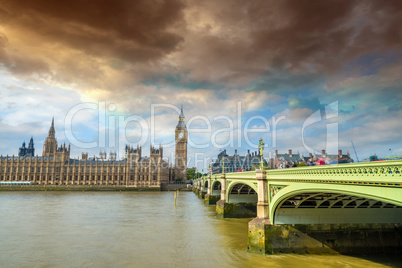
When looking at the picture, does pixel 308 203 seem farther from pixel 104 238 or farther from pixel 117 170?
pixel 117 170

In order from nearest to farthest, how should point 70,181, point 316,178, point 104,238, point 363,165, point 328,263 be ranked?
point 363,165 < point 316,178 < point 328,263 < point 104,238 < point 70,181

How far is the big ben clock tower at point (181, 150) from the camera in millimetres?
154738

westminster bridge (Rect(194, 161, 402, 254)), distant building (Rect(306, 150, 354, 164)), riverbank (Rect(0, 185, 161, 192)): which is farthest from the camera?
riverbank (Rect(0, 185, 161, 192))

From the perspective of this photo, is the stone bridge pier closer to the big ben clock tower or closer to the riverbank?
the riverbank

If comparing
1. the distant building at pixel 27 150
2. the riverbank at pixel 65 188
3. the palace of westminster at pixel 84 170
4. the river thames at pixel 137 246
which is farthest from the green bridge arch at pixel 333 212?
the distant building at pixel 27 150

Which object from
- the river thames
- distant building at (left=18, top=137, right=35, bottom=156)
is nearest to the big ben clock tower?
distant building at (left=18, top=137, right=35, bottom=156)

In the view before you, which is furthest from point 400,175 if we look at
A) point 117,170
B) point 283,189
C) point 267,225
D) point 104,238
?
point 117,170

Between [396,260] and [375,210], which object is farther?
[375,210]

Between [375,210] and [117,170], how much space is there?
11838 centimetres

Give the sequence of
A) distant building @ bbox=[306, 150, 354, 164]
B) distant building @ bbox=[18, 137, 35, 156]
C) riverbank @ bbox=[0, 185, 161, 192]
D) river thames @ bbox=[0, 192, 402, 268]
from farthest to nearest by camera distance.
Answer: distant building @ bbox=[18, 137, 35, 156] < riverbank @ bbox=[0, 185, 161, 192] < river thames @ bbox=[0, 192, 402, 268] < distant building @ bbox=[306, 150, 354, 164]

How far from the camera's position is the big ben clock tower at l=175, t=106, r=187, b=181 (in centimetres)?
15474

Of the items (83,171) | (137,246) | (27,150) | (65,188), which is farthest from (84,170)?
(137,246)

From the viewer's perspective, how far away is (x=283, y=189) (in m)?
18.2

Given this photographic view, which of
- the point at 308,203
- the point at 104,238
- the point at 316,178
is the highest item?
the point at 316,178
